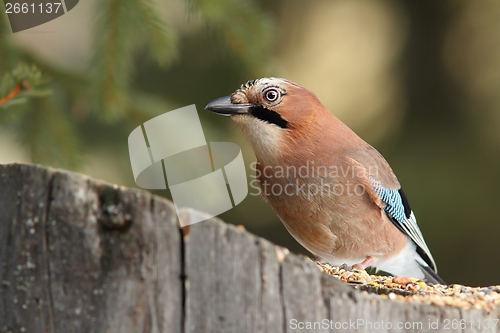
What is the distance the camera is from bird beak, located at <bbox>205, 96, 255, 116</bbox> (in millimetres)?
2754

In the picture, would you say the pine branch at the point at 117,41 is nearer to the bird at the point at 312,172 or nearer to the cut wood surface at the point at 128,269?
the bird at the point at 312,172

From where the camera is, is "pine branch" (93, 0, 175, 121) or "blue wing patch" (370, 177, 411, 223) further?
"blue wing patch" (370, 177, 411, 223)

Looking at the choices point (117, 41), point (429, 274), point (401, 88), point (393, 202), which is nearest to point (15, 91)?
point (117, 41)

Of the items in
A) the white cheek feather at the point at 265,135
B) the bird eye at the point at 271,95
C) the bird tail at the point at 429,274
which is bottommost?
the bird tail at the point at 429,274

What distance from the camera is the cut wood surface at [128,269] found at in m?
1.34

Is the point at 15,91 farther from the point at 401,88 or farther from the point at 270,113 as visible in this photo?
the point at 401,88

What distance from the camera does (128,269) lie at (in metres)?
1.34

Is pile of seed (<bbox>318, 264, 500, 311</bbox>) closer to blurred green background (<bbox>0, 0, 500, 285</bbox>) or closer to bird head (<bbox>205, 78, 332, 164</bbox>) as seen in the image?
bird head (<bbox>205, 78, 332, 164</bbox>)

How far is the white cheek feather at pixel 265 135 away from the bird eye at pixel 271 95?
0.13 m

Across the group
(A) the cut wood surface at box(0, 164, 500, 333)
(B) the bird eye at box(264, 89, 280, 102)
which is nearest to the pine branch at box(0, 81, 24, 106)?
(A) the cut wood surface at box(0, 164, 500, 333)

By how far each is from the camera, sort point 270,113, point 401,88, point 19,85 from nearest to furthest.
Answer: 1. point 19,85
2. point 270,113
3. point 401,88

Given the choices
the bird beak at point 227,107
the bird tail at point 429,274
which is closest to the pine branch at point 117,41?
the bird beak at point 227,107

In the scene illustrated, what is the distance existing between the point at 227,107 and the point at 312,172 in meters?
0.58

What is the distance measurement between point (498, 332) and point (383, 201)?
1529 mm
